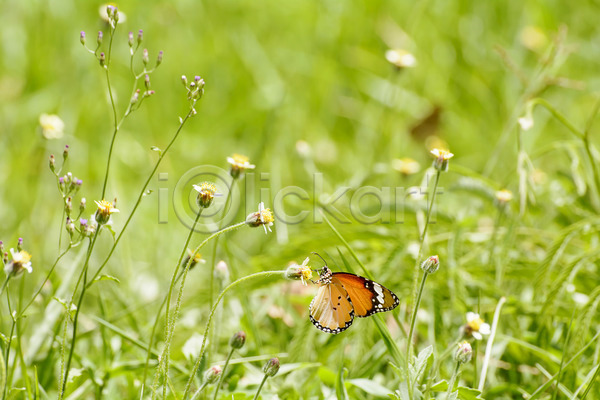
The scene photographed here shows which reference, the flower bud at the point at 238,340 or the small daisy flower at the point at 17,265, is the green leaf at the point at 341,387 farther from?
the small daisy flower at the point at 17,265

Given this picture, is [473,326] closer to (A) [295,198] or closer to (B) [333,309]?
(B) [333,309]

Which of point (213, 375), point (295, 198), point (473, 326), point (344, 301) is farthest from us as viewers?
point (295, 198)

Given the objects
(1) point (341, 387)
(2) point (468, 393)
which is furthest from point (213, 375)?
(2) point (468, 393)

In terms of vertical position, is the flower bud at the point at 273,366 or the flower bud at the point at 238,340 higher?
the flower bud at the point at 238,340

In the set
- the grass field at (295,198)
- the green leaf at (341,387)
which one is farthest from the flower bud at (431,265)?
the green leaf at (341,387)

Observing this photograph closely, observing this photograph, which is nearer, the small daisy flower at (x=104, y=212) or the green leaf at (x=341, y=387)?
the small daisy flower at (x=104, y=212)

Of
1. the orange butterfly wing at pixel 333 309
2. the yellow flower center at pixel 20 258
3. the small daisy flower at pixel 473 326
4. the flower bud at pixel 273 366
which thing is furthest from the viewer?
the orange butterfly wing at pixel 333 309

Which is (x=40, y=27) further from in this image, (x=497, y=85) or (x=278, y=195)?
(x=497, y=85)

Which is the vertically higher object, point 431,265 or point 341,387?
point 431,265

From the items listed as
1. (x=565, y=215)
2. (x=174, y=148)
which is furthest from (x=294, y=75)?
(x=565, y=215)
